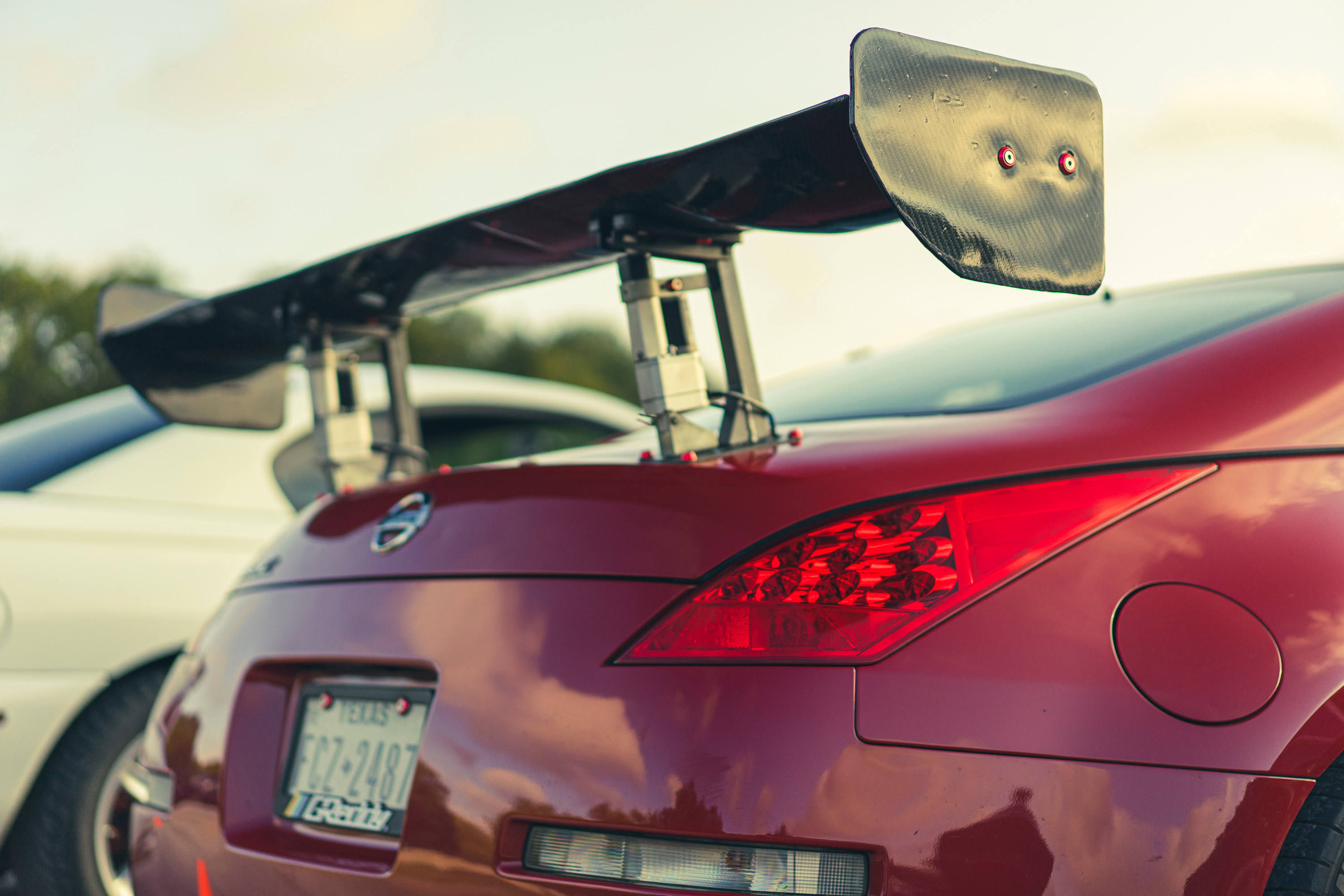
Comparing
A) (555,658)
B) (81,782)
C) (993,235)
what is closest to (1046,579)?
(993,235)

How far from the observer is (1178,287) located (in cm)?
242

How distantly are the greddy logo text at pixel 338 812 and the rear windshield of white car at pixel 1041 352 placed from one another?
104 cm

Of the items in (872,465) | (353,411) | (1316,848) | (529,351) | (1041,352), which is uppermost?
(529,351)

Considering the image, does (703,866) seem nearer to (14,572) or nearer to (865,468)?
(865,468)

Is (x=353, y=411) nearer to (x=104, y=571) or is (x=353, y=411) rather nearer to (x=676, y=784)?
(x=104, y=571)

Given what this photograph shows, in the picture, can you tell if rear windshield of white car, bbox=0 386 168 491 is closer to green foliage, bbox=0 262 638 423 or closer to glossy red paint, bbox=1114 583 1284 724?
glossy red paint, bbox=1114 583 1284 724

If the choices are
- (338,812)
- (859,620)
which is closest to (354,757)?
(338,812)

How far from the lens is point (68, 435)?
3324 mm

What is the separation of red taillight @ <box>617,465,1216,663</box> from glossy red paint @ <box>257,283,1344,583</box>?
28 mm

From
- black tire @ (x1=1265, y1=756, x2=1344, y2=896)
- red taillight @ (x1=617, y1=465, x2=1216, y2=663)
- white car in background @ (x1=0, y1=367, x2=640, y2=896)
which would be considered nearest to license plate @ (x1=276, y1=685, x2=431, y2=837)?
Answer: red taillight @ (x1=617, y1=465, x2=1216, y2=663)

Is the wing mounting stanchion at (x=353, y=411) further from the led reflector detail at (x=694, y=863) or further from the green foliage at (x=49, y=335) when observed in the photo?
the green foliage at (x=49, y=335)

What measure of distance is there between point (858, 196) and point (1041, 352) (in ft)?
2.39

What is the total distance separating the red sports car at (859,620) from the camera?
49.2 inches

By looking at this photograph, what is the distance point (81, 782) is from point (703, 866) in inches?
82.7
